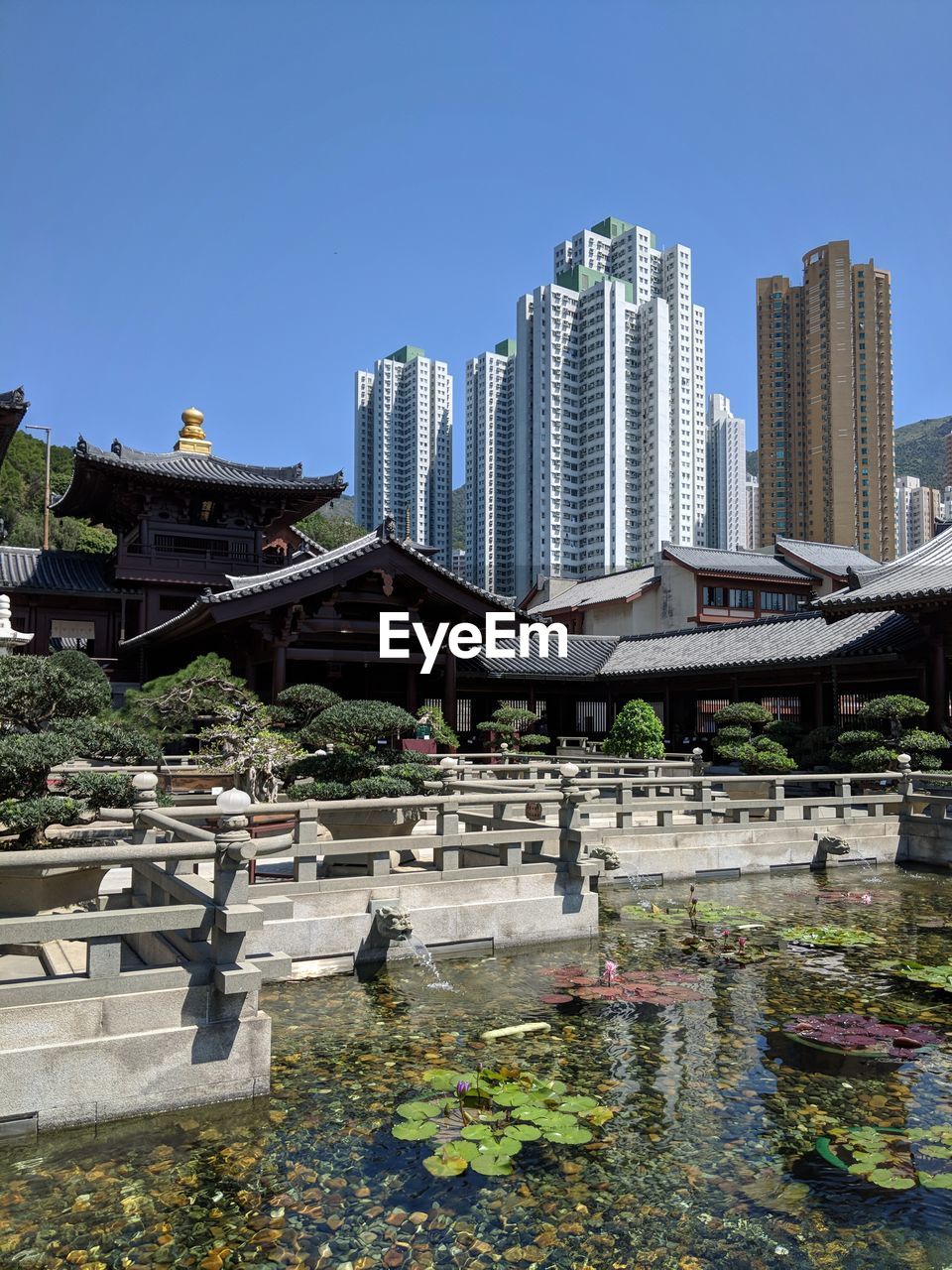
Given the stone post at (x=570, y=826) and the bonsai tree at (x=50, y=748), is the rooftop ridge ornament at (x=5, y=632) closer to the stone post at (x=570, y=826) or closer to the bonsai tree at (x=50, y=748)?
the bonsai tree at (x=50, y=748)

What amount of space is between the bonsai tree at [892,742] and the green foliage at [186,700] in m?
13.4

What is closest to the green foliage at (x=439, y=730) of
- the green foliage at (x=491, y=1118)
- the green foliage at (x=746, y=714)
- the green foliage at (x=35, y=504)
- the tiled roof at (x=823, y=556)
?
the green foliage at (x=746, y=714)

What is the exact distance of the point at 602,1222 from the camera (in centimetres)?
494

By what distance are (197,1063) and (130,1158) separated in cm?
69

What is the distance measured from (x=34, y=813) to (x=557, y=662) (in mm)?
24580

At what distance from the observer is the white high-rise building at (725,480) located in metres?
99.9

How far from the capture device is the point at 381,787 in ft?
37.1

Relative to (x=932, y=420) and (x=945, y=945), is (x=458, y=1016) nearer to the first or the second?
(x=945, y=945)

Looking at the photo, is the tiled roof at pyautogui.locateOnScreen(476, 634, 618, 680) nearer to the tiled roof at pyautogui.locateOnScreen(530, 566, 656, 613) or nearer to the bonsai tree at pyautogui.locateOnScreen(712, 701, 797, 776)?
the bonsai tree at pyautogui.locateOnScreen(712, 701, 797, 776)

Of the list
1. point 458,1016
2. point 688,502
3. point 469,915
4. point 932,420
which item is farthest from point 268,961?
point 932,420

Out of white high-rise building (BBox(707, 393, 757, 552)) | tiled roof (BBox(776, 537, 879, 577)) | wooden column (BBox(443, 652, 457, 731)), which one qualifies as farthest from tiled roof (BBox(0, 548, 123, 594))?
white high-rise building (BBox(707, 393, 757, 552))

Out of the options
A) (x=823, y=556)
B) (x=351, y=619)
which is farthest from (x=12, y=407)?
(x=823, y=556)

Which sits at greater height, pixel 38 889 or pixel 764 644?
pixel 764 644

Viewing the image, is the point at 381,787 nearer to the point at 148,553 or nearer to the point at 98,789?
the point at 98,789
